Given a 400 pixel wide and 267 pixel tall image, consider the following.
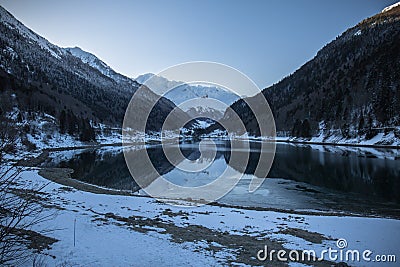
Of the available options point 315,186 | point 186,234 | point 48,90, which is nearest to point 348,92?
point 315,186

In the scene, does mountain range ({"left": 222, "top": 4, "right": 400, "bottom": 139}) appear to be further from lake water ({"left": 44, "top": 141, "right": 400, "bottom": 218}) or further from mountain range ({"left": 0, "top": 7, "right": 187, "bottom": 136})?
mountain range ({"left": 0, "top": 7, "right": 187, "bottom": 136})

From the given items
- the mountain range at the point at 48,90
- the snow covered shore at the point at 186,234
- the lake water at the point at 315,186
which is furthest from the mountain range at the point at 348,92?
the mountain range at the point at 48,90

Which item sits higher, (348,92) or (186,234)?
(348,92)

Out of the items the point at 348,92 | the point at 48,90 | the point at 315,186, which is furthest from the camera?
the point at 48,90

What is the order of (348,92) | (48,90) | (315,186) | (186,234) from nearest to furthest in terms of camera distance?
1. (186,234)
2. (315,186)
3. (348,92)
4. (48,90)

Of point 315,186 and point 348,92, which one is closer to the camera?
point 315,186

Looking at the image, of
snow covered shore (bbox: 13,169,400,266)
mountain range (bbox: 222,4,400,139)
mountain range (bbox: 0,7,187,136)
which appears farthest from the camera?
mountain range (bbox: 0,7,187,136)

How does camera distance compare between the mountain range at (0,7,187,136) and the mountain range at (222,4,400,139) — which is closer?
the mountain range at (222,4,400,139)

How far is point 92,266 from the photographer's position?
6082 mm

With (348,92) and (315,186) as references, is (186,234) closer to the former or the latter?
(315,186)

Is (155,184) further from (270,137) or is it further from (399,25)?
Answer: (399,25)

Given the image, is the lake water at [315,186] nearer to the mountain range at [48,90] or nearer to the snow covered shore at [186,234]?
the snow covered shore at [186,234]

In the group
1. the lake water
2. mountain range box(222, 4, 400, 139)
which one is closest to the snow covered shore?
the lake water

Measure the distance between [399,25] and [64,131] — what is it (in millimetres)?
147571
